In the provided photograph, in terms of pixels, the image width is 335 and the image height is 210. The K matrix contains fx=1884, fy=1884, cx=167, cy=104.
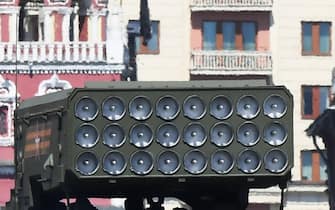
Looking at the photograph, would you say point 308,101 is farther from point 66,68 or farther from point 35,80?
point 35,80

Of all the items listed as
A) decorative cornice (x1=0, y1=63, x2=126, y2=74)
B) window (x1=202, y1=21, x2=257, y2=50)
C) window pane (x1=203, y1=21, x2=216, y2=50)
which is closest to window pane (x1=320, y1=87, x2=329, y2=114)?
window (x1=202, y1=21, x2=257, y2=50)

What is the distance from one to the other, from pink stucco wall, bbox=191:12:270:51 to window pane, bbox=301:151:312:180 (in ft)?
15.9

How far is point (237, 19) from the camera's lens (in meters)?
80.3

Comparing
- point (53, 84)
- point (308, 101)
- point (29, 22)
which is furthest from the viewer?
point (308, 101)

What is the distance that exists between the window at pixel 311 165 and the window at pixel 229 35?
517 cm

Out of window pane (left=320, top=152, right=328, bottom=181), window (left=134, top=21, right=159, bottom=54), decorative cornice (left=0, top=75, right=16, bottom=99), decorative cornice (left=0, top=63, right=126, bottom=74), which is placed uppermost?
window (left=134, top=21, right=159, bottom=54)

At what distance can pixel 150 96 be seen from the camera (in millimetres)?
27656

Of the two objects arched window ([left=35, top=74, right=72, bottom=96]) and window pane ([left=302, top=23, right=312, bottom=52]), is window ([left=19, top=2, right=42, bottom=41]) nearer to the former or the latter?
arched window ([left=35, top=74, right=72, bottom=96])

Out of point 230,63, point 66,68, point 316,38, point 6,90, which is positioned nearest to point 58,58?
point 66,68

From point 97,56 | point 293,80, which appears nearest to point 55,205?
point 97,56

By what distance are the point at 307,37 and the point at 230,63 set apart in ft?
13.5

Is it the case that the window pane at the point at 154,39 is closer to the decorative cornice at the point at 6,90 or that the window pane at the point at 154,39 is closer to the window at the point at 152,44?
the window at the point at 152,44

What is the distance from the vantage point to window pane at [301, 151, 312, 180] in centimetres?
8038

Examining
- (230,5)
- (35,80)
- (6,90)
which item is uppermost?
(230,5)
